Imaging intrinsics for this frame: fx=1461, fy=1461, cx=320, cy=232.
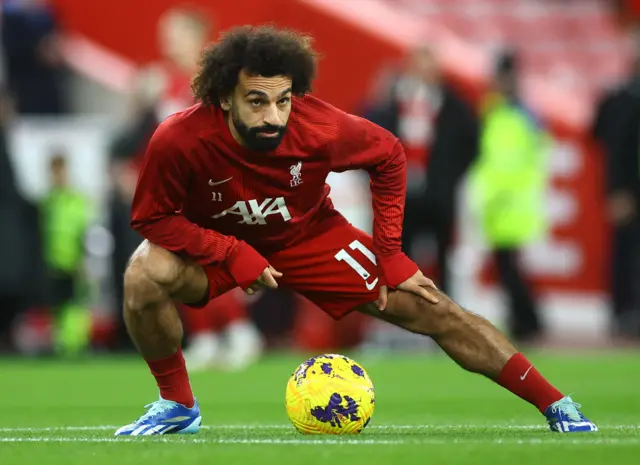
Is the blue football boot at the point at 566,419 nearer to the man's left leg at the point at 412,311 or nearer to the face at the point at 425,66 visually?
the man's left leg at the point at 412,311

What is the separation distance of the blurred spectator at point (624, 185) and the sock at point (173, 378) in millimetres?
7545

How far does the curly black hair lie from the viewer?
19.6 feet

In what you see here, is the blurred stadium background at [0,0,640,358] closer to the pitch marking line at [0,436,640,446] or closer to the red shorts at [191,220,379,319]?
the red shorts at [191,220,379,319]

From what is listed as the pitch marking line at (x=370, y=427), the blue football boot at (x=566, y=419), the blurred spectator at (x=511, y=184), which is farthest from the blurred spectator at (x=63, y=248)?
the blue football boot at (x=566, y=419)

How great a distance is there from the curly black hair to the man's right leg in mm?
719

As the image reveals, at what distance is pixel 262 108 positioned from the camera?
19.6 feet

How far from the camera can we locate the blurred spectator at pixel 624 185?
1311 centimetres

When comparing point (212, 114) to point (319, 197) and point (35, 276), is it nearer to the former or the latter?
point (319, 197)

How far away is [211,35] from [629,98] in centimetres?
449

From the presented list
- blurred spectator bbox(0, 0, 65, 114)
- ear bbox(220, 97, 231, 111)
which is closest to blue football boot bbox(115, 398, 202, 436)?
ear bbox(220, 97, 231, 111)

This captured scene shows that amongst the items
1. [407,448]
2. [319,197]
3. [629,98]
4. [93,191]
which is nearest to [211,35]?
[93,191]

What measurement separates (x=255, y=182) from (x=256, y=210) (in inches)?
5.4

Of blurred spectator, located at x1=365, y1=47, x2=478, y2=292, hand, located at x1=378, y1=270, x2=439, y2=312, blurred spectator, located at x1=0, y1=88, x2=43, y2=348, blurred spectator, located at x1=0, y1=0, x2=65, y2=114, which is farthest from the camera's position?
blurred spectator, located at x1=0, y1=0, x2=65, y2=114

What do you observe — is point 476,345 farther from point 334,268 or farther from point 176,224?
point 176,224
